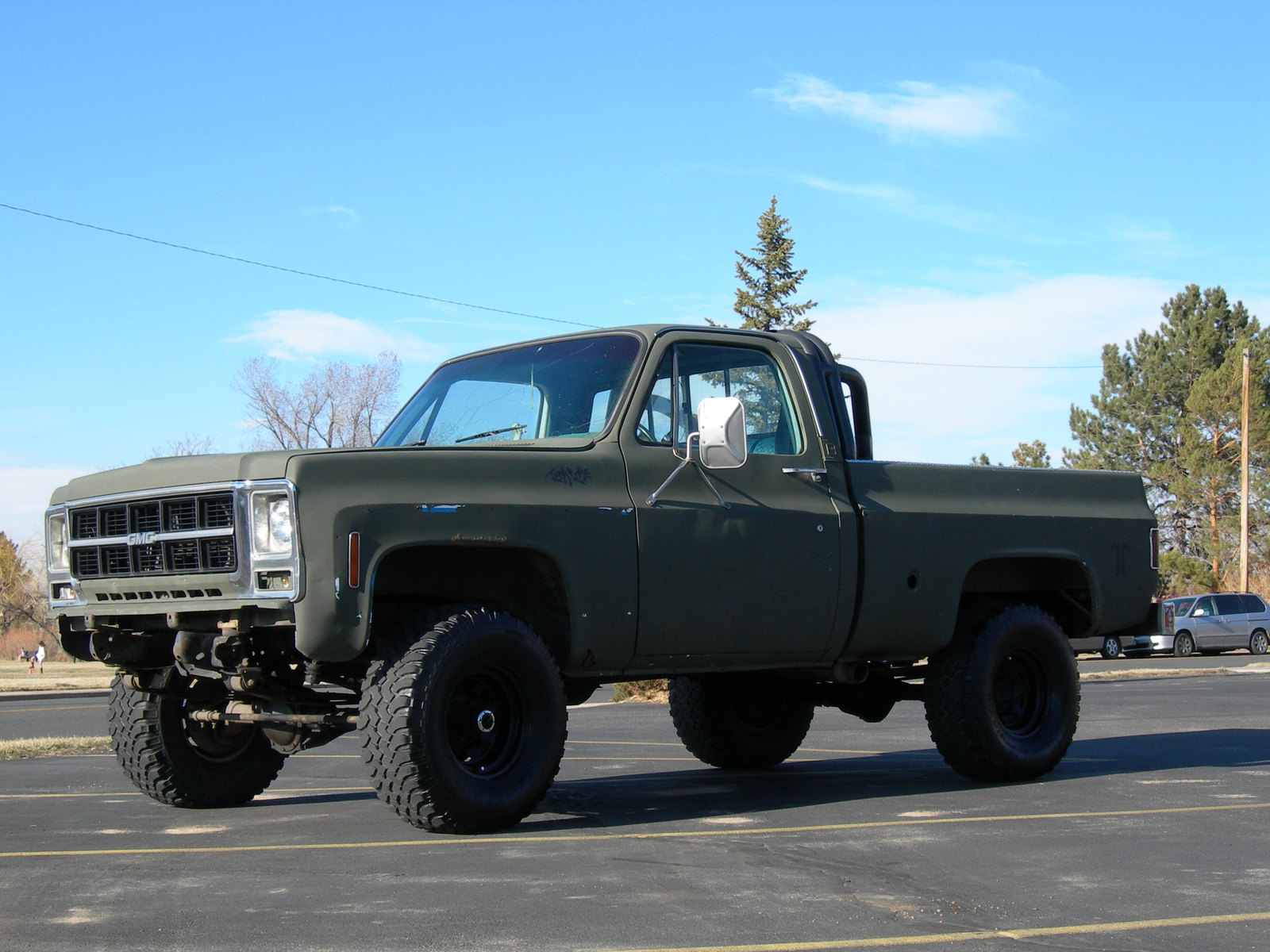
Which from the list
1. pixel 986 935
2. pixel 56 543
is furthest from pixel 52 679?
pixel 986 935

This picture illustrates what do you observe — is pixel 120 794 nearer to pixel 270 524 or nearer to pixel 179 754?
pixel 179 754

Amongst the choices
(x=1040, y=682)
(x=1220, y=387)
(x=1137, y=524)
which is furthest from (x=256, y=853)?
(x=1220, y=387)

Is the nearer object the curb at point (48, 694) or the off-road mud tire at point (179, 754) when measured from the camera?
the off-road mud tire at point (179, 754)

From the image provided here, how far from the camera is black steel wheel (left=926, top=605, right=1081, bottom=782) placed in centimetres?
809

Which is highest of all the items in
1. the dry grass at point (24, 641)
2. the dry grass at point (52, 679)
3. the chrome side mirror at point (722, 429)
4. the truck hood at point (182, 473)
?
the chrome side mirror at point (722, 429)

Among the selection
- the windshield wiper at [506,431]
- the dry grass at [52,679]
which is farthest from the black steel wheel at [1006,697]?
the dry grass at [52,679]

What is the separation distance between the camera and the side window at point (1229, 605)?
34375mm

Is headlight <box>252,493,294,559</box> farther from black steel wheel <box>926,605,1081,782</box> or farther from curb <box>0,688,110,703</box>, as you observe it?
curb <box>0,688,110,703</box>

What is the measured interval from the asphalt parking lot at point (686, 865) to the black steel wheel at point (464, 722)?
19 cm

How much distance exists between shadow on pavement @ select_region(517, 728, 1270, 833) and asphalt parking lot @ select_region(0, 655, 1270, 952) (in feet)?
0.12

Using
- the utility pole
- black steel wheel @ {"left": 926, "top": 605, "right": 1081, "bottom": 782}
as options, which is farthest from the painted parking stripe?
the utility pole

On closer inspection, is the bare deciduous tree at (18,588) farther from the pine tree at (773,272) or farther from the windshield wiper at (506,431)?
the windshield wiper at (506,431)

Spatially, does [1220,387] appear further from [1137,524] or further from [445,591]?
[445,591]

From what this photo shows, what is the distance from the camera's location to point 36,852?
6.11m
